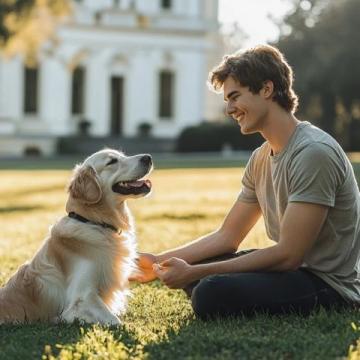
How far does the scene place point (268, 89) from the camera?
554 centimetres

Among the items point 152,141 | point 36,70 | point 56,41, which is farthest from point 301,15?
point 56,41

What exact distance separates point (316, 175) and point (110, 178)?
1724 millimetres

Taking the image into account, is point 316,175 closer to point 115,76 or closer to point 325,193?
point 325,193

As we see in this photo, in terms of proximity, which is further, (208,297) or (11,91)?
(11,91)

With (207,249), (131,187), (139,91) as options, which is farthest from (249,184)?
(139,91)

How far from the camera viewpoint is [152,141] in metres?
48.4

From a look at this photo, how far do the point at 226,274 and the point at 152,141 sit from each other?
4279 cm

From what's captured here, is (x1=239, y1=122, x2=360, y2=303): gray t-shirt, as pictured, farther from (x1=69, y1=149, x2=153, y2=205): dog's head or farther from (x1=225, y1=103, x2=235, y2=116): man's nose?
(x1=69, y1=149, x2=153, y2=205): dog's head

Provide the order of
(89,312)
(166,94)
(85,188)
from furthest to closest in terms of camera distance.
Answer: (166,94) < (85,188) < (89,312)

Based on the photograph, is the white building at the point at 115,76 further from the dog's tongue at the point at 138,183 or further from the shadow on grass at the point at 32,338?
the shadow on grass at the point at 32,338

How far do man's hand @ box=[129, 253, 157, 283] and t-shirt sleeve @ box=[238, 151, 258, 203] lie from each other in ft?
2.76

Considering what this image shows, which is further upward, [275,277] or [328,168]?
[328,168]

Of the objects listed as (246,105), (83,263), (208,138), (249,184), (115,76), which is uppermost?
(115,76)

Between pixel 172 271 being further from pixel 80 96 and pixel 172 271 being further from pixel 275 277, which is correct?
pixel 80 96
